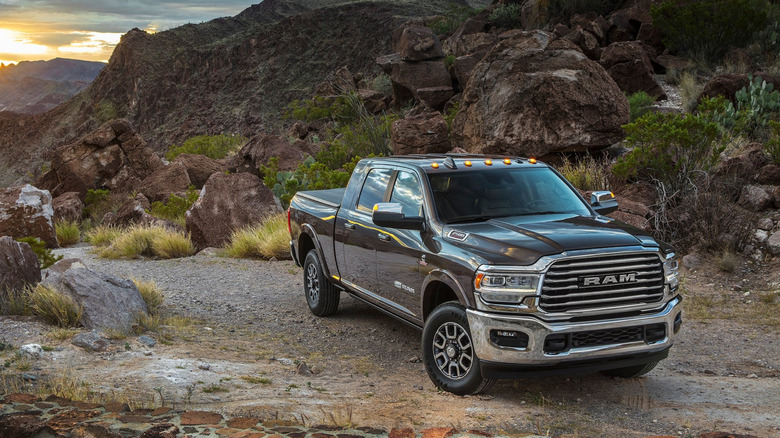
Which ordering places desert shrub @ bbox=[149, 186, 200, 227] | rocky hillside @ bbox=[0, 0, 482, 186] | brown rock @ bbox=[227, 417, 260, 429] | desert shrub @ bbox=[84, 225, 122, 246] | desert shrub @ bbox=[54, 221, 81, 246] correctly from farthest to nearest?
1. rocky hillside @ bbox=[0, 0, 482, 186]
2. desert shrub @ bbox=[54, 221, 81, 246]
3. desert shrub @ bbox=[149, 186, 200, 227]
4. desert shrub @ bbox=[84, 225, 122, 246]
5. brown rock @ bbox=[227, 417, 260, 429]

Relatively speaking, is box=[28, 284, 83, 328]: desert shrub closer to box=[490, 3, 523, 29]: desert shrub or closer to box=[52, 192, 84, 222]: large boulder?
box=[52, 192, 84, 222]: large boulder

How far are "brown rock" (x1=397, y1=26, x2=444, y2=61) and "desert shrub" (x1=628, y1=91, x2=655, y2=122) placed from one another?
11.3 m

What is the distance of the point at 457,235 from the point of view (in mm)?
6422

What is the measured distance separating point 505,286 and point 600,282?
2.31 feet

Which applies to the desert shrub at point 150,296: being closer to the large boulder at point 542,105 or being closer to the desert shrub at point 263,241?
the desert shrub at point 263,241

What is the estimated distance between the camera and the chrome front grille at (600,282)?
5703mm

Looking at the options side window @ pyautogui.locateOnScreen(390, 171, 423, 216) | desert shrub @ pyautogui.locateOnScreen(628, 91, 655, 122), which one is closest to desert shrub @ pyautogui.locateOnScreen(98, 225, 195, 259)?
side window @ pyautogui.locateOnScreen(390, 171, 423, 216)

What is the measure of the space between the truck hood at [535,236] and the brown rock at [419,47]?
84.2 ft

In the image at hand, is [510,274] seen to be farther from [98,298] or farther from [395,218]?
[98,298]

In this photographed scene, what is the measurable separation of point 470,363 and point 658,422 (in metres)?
1.42

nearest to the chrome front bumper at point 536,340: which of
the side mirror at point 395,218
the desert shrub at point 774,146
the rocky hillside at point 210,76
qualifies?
the side mirror at point 395,218

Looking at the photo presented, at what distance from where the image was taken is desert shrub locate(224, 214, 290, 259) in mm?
13883

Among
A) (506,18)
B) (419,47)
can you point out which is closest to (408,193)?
(419,47)

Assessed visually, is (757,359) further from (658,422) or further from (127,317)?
(127,317)
